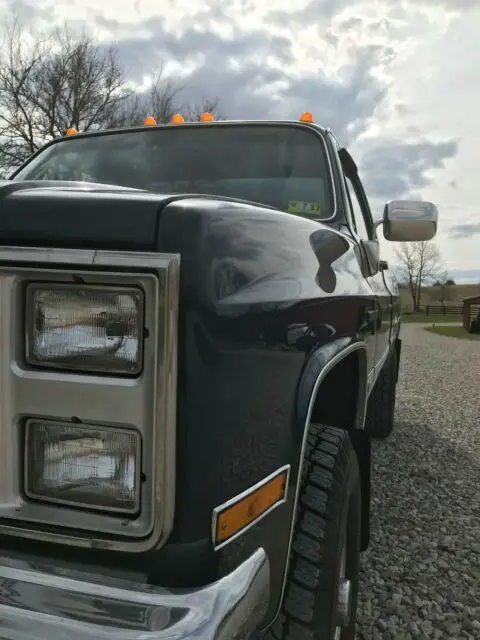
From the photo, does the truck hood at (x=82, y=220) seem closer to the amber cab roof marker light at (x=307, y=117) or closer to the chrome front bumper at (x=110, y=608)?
the chrome front bumper at (x=110, y=608)

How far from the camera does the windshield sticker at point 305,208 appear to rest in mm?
2486

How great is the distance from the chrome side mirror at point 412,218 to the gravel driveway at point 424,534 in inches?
67.1

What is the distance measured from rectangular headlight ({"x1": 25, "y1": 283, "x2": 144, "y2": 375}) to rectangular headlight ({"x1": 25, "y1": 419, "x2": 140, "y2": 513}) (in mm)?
120

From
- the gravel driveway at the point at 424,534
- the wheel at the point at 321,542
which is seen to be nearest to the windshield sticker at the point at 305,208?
the wheel at the point at 321,542

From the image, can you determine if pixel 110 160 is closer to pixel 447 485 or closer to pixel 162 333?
pixel 162 333

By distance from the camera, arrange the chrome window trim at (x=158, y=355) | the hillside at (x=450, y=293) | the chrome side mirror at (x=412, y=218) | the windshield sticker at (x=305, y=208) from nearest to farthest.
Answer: the chrome window trim at (x=158, y=355) < the windshield sticker at (x=305, y=208) < the chrome side mirror at (x=412, y=218) < the hillside at (x=450, y=293)

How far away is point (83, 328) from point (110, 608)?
489mm

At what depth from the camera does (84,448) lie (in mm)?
1158

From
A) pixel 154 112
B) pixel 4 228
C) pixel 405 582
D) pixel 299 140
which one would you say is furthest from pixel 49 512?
pixel 154 112

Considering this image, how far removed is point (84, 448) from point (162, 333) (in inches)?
10.9

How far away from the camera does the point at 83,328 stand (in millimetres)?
1151

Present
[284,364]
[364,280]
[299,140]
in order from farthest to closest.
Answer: [299,140] < [364,280] < [284,364]

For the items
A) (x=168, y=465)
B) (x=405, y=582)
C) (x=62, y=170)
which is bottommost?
(x=405, y=582)

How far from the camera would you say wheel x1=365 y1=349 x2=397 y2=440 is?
507 centimetres
